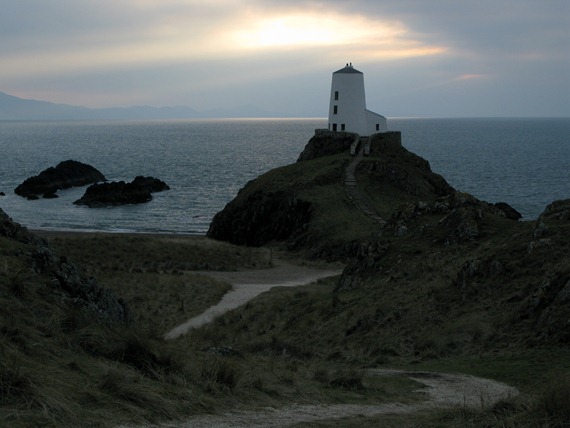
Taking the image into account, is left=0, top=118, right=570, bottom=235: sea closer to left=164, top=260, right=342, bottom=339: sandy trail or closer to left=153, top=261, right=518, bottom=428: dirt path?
left=164, top=260, right=342, bottom=339: sandy trail

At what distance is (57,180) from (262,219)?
181 feet

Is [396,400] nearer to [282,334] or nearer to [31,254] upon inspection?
[31,254]

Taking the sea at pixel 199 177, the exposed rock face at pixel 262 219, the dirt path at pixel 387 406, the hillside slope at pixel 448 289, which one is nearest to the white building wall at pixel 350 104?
the sea at pixel 199 177

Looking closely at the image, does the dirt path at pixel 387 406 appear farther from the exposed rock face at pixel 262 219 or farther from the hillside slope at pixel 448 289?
the exposed rock face at pixel 262 219

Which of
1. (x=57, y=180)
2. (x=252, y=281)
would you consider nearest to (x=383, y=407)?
(x=252, y=281)

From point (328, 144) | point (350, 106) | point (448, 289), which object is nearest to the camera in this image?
point (448, 289)

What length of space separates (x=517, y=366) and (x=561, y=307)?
2427 millimetres

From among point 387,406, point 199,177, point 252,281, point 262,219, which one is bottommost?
point 252,281

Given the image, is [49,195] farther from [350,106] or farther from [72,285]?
[72,285]

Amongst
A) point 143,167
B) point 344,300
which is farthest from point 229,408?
point 143,167


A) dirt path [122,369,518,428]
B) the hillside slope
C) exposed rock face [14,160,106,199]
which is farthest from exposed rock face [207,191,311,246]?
exposed rock face [14,160,106,199]

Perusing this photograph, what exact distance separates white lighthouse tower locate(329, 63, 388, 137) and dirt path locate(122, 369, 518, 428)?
57.6m

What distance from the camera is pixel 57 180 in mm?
101188

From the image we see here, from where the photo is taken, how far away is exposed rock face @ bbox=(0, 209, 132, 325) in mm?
12930
